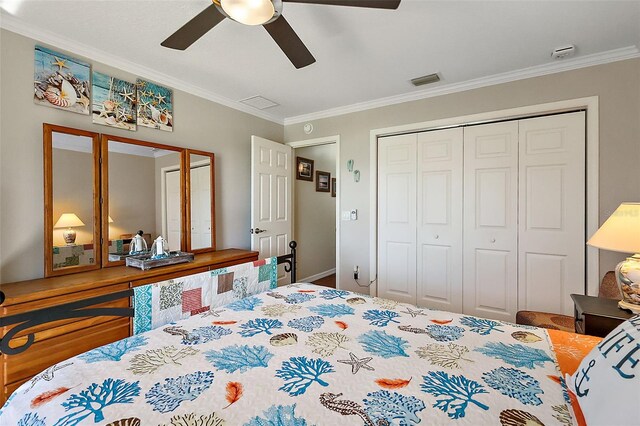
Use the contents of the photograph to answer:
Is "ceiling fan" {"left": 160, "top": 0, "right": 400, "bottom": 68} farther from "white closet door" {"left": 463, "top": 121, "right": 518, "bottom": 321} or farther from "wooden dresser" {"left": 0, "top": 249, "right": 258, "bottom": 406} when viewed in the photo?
"white closet door" {"left": 463, "top": 121, "right": 518, "bottom": 321}

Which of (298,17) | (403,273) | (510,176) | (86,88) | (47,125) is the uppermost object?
(298,17)

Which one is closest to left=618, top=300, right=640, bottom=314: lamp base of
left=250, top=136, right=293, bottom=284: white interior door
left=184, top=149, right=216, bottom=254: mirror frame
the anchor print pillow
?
the anchor print pillow

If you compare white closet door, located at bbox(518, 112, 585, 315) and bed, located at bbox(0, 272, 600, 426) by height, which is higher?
white closet door, located at bbox(518, 112, 585, 315)

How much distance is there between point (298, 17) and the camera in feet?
6.32

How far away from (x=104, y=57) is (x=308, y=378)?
2820mm

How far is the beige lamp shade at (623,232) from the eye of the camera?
157cm

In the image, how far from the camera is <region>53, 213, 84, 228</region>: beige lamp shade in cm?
214

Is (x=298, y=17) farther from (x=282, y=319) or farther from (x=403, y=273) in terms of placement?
(x=403, y=273)

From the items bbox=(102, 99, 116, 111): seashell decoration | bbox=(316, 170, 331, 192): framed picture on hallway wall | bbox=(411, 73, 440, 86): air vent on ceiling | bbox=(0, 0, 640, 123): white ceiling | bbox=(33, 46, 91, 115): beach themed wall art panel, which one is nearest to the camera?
bbox=(0, 0, 640, 123): white ceiling

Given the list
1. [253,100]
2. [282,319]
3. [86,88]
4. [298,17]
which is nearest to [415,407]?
[282,319]

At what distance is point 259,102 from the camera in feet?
11.5

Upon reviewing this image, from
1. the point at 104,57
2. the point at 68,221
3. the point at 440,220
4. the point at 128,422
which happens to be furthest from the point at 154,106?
the point at 440,220

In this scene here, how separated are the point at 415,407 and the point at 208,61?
278cm

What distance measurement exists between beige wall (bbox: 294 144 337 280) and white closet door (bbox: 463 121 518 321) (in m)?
2.28
